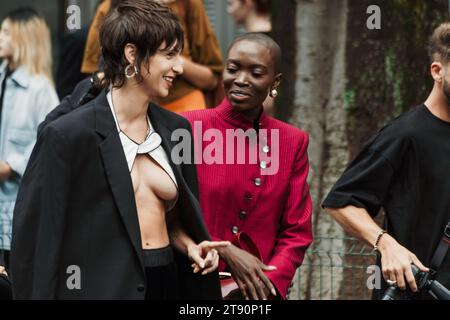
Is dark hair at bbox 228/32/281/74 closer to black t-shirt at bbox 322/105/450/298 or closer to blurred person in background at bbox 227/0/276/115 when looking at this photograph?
black t-shirt at bbox 322/105/450/298

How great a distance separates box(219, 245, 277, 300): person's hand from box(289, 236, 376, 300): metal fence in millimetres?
1991

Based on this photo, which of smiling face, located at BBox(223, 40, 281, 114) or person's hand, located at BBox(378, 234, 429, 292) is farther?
smiling face, located at BBox(223, 40, 281, 114)

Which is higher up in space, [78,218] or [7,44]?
[7,44]

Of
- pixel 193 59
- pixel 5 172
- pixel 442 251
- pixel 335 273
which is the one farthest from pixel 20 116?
pixel 442 251

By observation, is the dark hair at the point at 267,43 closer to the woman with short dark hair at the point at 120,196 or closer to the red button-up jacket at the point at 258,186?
the red button-up jacket at the point at 258,186

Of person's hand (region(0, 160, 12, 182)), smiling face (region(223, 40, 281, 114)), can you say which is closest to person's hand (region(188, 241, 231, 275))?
smiling face (region(223, 40, 281, 114))

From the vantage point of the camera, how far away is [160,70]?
649cm

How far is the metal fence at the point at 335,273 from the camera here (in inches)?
352

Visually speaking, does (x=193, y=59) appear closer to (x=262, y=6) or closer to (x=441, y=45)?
(x=262, y=6)

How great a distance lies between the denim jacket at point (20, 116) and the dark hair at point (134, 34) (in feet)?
10.8

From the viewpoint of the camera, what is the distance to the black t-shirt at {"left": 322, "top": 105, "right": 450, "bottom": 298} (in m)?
6.94

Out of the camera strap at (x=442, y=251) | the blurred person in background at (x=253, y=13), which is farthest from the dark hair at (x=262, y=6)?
the camera strap at (x=442, y=251)

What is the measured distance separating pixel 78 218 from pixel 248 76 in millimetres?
1646

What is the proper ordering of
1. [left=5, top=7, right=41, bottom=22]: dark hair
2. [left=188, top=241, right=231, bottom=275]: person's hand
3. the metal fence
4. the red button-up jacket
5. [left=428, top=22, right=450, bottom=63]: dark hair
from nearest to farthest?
[left=188, top=241, right=231, bottom=275]: person's hand
[left=428, top=22, right=450, bottom=63]: dark hair
the red button-up jacket
the metal fence
[left=5, top=7, right=41, bottom=22]: dark hair
